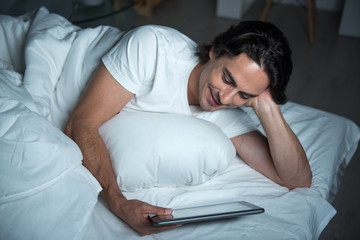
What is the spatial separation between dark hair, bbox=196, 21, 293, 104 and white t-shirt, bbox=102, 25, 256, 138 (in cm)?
14

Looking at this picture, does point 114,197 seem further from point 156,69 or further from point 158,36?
point 158,36

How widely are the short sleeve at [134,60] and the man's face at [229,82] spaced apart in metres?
0.18

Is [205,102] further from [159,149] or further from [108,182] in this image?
[108,182]

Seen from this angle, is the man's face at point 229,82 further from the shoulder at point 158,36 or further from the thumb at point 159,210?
the thumb at point 159,210

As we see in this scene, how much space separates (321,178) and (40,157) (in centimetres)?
91

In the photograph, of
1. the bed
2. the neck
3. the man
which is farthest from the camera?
the neck

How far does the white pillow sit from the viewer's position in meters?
1.13

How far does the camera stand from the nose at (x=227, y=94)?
1209 millimetres

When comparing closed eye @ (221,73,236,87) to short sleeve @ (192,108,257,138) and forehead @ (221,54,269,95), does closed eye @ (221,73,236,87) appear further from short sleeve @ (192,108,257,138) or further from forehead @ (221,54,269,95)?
short sleeve @ (192,108,257,138)

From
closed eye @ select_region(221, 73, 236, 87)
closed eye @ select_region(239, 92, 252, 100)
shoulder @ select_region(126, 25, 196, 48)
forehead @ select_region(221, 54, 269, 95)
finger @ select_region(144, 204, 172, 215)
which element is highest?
shoulder @ select_region(126, 25, 196, 48)

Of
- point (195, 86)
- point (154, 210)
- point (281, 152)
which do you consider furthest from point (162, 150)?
point (281, 152)

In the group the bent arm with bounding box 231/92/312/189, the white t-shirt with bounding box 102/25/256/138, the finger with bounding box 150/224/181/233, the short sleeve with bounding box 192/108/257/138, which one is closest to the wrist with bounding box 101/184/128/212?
the finger with bounding box 150/224/181/233

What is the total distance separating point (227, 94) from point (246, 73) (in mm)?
90

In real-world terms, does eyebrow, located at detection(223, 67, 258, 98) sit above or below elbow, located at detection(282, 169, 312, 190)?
above
